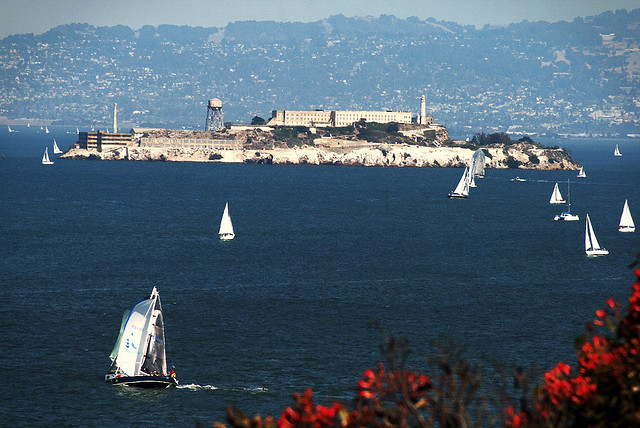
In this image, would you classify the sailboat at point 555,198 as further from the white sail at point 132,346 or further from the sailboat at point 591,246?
the white sail at point 132,346

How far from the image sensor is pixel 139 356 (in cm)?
4544

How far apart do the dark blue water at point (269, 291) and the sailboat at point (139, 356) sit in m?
0.93

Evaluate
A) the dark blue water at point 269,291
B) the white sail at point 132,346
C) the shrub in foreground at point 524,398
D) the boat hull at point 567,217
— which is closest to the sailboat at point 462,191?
the dark blue water at point 269,291

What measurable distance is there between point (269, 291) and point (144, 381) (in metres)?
23.8

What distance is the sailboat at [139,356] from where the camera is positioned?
148 ft

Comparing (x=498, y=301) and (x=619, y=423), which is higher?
(x=619, y=423)

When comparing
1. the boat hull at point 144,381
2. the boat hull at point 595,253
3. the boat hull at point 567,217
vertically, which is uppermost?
the boat hull at point 567,217

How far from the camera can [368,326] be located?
56094 mm

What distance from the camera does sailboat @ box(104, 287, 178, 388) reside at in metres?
45.0

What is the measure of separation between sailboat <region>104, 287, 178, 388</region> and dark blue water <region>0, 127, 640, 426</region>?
935 millimetres

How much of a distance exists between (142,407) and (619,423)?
30.5 metres

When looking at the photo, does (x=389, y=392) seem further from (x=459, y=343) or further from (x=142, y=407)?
(x=459, y=343)

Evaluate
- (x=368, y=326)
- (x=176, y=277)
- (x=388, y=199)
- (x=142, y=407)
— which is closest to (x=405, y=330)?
(x=368, y=326)

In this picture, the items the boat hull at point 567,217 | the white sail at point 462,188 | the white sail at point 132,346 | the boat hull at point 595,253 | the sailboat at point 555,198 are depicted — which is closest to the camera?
the white sail at point 132,346
